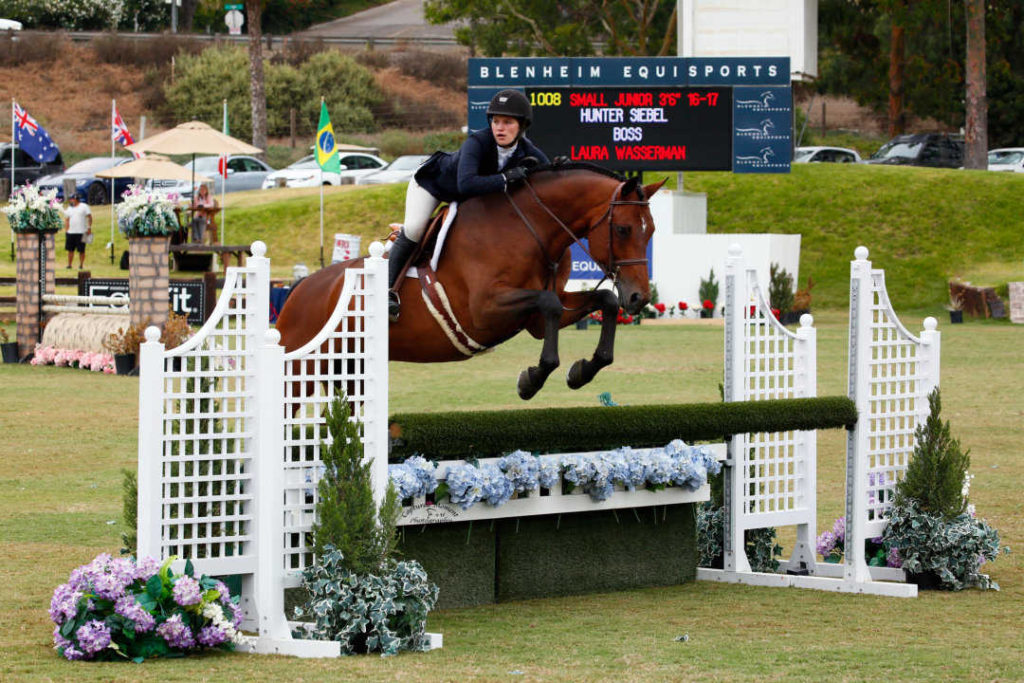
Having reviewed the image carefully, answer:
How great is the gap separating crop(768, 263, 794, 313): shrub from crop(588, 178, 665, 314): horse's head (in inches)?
709

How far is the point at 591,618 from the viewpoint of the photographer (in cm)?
630

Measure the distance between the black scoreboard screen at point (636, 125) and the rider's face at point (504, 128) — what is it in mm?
15556

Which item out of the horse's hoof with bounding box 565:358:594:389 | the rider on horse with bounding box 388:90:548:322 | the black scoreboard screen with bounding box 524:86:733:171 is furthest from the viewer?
the black scoreboard screen with bounding box 524:86:733:171

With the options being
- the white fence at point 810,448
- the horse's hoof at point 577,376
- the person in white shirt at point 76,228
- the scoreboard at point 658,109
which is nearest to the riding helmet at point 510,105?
the horse's hoof at point 577,376

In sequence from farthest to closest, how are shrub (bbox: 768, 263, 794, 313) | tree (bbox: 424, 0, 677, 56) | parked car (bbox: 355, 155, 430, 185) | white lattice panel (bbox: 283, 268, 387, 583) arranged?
1. tree (bbox: 424, 0, 677, 56)
2. parked car (bbox: 355, 155, 430, 185)
3. shrub (bbox: 768, 263, 794, 313)
4. white lattice panel (bbox: 283, 268, 387, 583)

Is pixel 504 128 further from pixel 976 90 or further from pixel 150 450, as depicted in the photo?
pixel 976 90

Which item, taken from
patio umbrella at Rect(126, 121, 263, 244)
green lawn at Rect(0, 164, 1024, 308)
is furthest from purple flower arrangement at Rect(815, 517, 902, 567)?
green lawn at Rect(0, 164, 1024, 308)

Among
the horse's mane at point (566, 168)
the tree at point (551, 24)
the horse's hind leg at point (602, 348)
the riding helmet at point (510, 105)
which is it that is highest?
the tree at point (551, 24)

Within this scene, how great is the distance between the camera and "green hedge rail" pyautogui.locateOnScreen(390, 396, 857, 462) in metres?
5.99

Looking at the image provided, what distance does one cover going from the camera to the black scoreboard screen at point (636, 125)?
22594 millimetres


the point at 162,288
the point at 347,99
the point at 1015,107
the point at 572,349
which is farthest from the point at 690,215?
the point at 347,99

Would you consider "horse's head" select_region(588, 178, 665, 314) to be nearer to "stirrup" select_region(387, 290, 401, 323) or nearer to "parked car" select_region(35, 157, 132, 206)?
"stirrup" select_region(387, 290, 401, 323)

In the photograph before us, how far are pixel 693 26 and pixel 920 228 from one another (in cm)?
633

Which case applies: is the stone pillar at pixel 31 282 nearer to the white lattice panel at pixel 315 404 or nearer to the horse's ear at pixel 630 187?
the horse's ear at pixel 630 187
